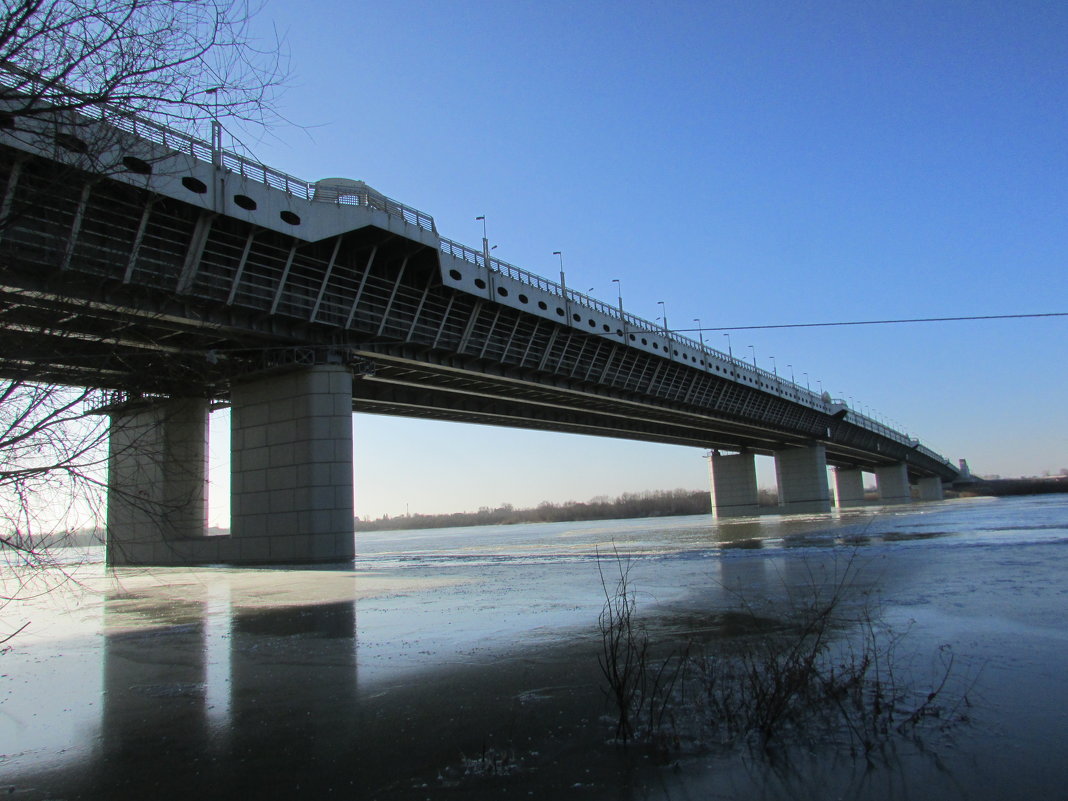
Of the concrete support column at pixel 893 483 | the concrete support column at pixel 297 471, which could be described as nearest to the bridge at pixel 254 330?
the concrete support column at pixel 297 471

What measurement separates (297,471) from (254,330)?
6.60 metres

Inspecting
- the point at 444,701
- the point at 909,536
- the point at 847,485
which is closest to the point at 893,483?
the point at 847,485

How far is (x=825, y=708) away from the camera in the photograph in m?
4.98

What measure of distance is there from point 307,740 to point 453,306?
33177 mm

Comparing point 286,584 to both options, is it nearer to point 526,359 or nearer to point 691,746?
point 691,746

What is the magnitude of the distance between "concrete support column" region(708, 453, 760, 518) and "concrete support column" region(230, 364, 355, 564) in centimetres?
7974

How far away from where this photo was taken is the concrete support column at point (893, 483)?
13925 centimetres

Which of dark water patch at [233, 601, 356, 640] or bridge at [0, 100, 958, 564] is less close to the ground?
bridge at [0, 100, 958, 564]

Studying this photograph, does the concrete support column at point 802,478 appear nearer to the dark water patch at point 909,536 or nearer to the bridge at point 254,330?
the bridge at point 254,330

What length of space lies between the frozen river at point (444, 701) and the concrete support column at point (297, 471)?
17.4 metres

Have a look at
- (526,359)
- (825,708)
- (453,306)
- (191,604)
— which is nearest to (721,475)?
(526,359)

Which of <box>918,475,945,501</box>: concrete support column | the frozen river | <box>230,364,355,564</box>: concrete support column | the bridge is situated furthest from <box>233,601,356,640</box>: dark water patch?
<box>918,475,945,501</box>: concrete support column

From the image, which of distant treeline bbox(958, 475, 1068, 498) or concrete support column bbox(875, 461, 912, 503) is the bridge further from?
distant treeline bbox(958, 475, 1068, 498)

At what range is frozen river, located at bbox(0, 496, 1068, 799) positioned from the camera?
392cm
